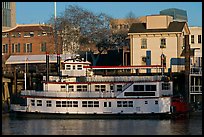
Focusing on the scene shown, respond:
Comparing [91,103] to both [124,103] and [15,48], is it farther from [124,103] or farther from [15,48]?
[15,48]

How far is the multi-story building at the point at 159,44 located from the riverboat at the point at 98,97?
14.3m

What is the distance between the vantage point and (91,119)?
39.6m

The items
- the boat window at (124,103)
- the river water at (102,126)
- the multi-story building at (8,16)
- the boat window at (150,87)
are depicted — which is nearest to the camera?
the river water at (102,126)

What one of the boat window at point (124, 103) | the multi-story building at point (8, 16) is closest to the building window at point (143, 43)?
the boat window at point (124, 103)

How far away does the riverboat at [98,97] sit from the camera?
39.7 meters

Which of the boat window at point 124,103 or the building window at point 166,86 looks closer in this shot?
the boat window at point 124,103

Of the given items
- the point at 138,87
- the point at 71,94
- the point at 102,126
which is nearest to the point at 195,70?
the point at 138,87

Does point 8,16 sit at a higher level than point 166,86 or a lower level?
higher

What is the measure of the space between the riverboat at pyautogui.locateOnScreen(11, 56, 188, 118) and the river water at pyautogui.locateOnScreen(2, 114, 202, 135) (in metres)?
1.61

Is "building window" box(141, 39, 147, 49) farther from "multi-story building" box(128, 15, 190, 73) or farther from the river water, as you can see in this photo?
the river water

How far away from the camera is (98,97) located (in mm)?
40094

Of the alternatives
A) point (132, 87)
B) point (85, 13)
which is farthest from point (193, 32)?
point (132, 87)

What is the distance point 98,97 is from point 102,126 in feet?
21.2

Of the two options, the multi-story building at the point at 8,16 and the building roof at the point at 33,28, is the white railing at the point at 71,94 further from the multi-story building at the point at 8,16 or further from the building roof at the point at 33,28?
the multi-story building at the point at 8,16
